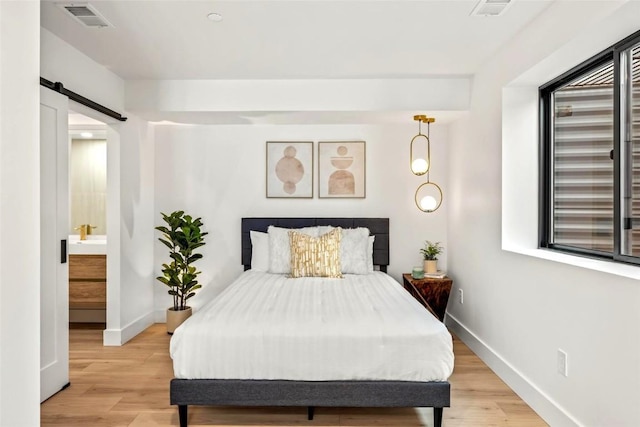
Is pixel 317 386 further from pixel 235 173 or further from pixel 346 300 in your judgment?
pixel 235 173

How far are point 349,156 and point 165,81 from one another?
6.73ft

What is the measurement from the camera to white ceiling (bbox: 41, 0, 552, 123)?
2.73 meters

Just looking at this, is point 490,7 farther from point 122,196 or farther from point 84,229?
point 84,229

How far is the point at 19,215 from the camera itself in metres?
1.33

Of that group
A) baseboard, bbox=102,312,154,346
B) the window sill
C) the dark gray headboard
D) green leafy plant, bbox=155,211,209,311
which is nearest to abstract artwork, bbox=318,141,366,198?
the dark gray headboard

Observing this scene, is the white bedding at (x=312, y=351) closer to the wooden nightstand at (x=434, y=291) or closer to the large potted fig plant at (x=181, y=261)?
the wooden nightstand at (x=434, y=291)

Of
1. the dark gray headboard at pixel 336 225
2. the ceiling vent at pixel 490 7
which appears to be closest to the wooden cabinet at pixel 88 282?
the dark gray headboard at pixel 336 225

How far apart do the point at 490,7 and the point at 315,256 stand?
2.46 meters

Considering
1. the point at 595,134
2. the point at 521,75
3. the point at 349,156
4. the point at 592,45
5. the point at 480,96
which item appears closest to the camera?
the point at 592,45

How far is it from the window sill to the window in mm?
Result: 73

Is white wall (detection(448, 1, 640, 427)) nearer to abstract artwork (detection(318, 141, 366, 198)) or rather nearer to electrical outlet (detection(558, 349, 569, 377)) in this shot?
electrical outlet (detection(558, 349, 569, 377))

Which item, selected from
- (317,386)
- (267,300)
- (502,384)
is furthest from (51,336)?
(502,384)

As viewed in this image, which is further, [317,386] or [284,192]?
[284,192]

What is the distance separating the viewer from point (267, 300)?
3.19 metres
